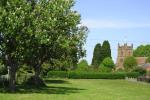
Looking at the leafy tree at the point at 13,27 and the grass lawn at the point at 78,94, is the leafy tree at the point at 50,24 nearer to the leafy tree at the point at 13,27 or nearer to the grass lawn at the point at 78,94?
the leafy tree at the point at 13,27

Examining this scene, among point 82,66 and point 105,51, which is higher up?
point 105,51

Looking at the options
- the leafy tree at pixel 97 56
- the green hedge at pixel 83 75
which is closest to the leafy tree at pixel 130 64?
the leafy tree at pixel 97 56

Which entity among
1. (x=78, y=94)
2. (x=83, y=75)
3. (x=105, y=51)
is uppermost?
(x=105, y=51)

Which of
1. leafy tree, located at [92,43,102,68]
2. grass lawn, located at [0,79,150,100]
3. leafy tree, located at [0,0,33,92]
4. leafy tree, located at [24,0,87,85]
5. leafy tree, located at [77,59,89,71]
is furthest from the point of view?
leafy tree, located at [92,43,102,68]

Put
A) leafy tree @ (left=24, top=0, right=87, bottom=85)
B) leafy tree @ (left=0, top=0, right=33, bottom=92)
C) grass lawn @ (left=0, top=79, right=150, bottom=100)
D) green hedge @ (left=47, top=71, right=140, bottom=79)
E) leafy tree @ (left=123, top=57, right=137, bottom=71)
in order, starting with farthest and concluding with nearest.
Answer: leafy tree @ (left=123, top=57, right=137, bottom=71)
green hedge @ (left=47, top=71, right=140, bottom=79)
leafy tree @ (left=24, top=0, right=87, bottom=85)
leafy tree @ (left=0, top=0, right=33, bottom=92)
grass lawn @ (left=0, top=79, right=150, bottom=100)

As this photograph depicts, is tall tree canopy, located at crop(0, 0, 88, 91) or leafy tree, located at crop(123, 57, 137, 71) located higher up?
leafy tree, located at crop(123, 57, 137, 71)

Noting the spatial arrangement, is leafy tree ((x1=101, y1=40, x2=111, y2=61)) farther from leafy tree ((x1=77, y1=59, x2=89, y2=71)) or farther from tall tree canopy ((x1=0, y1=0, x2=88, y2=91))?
tall tree canopy ((x1=0, y1=0, x2=88, y2=91))

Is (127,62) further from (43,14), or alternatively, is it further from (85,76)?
(43,14)

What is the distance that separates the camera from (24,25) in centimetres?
3644

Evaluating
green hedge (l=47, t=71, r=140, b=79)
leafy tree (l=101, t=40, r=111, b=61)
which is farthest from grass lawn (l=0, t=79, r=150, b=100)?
leafy tree (l=101, t=40, r=111, b=61)

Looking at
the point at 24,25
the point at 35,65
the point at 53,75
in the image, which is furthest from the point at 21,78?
the point at 53,75

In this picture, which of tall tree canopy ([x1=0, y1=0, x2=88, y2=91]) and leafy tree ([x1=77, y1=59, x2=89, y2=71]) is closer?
tall tree canopy ([x1=0, y1=0, x2=88, y2=91])

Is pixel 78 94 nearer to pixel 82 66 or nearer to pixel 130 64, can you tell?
pixel 82 66

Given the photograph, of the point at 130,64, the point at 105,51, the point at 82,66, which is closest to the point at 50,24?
the point at 82,66
